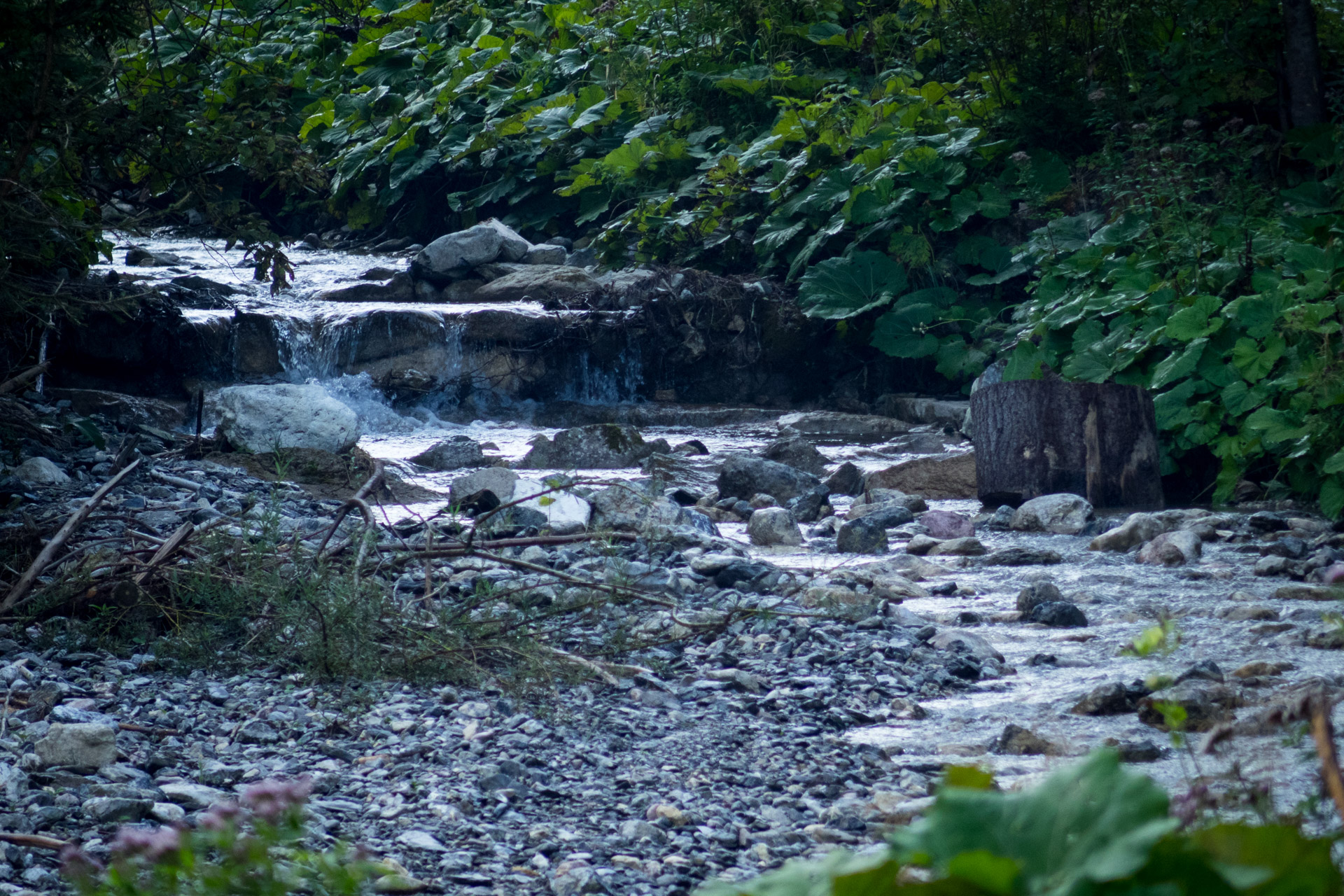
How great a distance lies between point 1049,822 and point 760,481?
5.42 metres

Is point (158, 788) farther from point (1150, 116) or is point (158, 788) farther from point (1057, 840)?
point (1150, 116)

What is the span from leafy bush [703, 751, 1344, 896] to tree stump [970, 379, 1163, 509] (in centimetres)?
493

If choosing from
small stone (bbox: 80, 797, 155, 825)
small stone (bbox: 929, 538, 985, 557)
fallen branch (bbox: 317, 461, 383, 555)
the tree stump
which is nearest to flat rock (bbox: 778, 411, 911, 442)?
the tree stump

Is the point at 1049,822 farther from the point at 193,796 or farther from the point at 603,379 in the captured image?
the point at 603,379

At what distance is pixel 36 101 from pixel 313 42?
1245 cm

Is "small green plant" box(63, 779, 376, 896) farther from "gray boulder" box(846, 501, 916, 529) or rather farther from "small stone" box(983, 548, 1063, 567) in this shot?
"gray boulder" box(846, 501, 916, 529)

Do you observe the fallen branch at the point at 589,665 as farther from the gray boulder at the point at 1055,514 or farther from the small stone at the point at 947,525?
the gray boulder at the point at 1055,514

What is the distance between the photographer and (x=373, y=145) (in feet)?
41.6

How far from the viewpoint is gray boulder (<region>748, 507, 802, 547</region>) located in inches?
193

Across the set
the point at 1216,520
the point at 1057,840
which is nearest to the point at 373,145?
A: the point at 1216,520

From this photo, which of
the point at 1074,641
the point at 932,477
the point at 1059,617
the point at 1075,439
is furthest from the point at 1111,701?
the point at 932,477

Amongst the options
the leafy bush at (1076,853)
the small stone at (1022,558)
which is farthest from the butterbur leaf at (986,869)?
the small stone at (1022,558)

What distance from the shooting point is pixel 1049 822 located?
664 mm

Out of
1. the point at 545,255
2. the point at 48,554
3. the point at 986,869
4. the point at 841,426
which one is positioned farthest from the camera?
the point at 545,255
